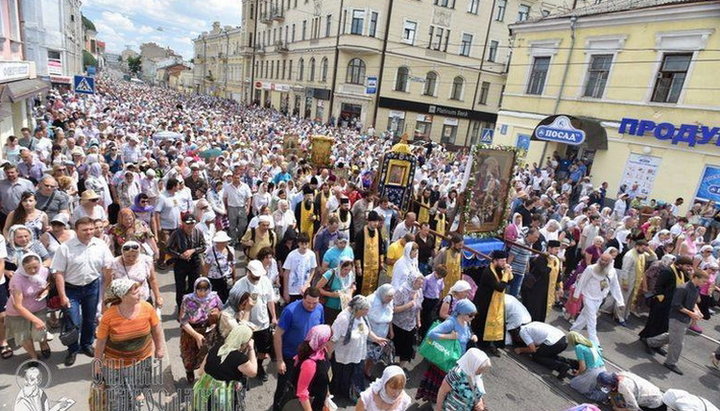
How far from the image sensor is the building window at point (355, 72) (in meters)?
33.7

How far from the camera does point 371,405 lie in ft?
11.2

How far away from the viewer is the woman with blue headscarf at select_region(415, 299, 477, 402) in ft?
14.9

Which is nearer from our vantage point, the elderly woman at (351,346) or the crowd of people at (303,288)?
the crowd of people at (303,288)

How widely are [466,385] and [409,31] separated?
33671mm

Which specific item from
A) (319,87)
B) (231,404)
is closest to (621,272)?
(231,404)

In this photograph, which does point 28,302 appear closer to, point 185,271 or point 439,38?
point 185,271

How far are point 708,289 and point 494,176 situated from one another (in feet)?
16.8

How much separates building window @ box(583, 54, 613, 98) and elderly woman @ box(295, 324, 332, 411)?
19982mm

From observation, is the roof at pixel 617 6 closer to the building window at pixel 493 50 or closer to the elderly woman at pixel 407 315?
the building window at pixel 493 50

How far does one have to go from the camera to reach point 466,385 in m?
3.98

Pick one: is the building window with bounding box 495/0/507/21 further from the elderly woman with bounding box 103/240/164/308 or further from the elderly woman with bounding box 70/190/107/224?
the elderly woman with bounding box 103/240/164/308

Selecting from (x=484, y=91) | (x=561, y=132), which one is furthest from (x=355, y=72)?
(x=561, y=132)

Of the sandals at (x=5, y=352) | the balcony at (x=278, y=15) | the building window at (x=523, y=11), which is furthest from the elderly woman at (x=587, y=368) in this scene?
the balcony at (x=278, y=15)

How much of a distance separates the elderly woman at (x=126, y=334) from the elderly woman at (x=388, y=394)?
6.56 feet
